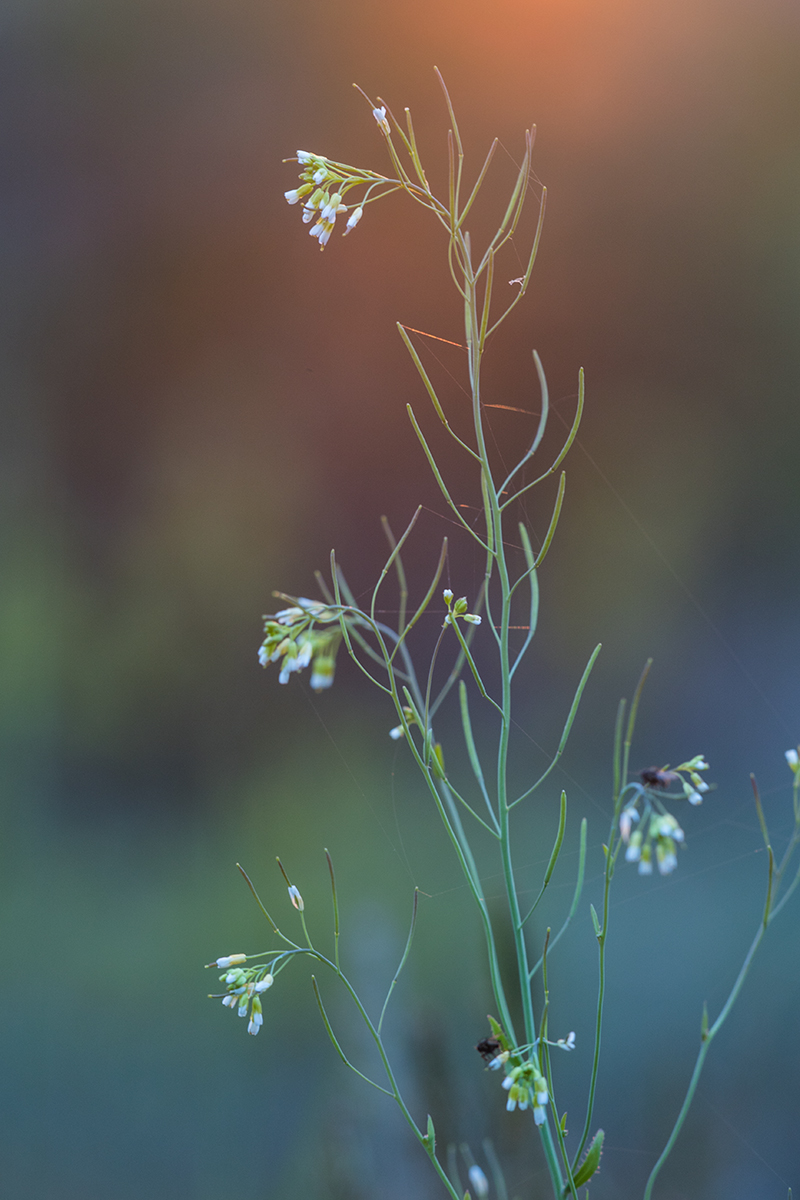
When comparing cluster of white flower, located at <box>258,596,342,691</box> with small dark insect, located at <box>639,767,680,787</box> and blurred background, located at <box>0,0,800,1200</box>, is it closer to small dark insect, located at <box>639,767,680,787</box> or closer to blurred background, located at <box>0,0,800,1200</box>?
small dark insect, located at <box>639,767,680,787</box>

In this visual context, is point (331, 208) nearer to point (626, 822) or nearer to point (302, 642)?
point (302, 642)

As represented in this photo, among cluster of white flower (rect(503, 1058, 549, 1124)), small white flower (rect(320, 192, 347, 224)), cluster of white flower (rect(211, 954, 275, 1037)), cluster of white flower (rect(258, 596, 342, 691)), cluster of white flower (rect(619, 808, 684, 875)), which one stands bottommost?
cluster of white flower (rect(503, 1058, 549, 1124))

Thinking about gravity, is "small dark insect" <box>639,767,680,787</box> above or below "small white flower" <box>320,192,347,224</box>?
below

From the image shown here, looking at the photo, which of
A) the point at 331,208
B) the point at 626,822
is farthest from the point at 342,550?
the point at 626,822

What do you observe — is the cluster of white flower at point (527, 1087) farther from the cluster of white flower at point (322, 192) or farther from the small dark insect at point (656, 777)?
the cluster of white flower at point (322, 192)

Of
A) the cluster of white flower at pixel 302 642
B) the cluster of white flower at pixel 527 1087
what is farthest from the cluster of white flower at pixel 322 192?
the cluster of white flower at pixel 527 1087

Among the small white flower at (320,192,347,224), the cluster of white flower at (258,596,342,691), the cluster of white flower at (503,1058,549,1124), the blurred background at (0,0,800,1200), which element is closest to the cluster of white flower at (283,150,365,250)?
the small white flower at (320,192,347,224)
